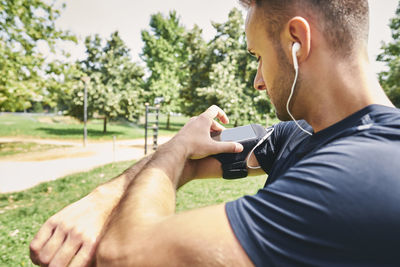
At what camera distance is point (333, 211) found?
73 centimetres

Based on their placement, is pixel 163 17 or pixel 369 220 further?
pixel 163 17

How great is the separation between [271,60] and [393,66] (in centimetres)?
2496

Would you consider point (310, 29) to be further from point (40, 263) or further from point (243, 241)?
point (40, 263)

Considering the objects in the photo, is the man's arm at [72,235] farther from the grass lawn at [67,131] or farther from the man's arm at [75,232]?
the grass lawn at [67,131]

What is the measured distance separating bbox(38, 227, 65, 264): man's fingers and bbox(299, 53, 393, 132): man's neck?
1.22 m

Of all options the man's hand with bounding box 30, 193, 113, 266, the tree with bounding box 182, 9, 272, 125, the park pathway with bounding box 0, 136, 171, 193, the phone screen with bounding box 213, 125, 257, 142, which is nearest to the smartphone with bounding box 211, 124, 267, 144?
the phone screen with bounding box 213, 125, 257, 142

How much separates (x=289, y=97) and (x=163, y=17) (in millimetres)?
34448

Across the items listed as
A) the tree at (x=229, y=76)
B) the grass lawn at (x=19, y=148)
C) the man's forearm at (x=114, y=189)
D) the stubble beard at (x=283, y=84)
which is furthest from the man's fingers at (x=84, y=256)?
the tree at (x=229, y=76)

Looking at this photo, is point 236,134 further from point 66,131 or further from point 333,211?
point 66,131

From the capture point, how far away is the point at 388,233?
0.71 meters

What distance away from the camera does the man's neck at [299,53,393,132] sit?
1104 mm

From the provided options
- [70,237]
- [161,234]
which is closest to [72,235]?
[70,237]

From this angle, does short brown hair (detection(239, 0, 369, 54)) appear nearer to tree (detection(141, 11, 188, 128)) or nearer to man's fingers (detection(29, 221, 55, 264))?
man's fingers (detection(29, 221, 55, 264))

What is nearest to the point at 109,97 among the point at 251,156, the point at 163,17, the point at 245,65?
the point at 245,65
